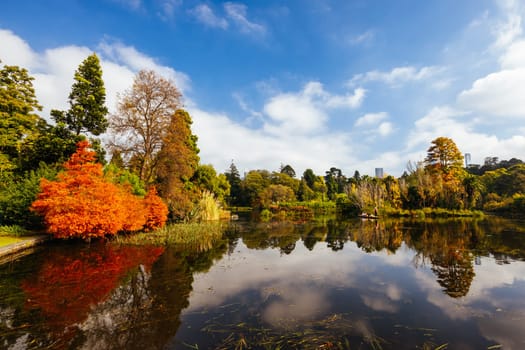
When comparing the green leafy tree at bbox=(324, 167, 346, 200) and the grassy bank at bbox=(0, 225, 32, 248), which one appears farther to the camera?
the green leafy tree at bbox=(324, 167, 346, 200)

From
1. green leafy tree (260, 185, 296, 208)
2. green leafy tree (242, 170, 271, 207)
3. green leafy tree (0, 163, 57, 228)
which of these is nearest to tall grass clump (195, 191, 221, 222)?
green leafy tree (0, 163, 57, 228)

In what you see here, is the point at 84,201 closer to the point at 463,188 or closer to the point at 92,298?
the point at 92,298

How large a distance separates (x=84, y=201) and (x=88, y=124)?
13.2 m

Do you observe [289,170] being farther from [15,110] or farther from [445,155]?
[15,110]

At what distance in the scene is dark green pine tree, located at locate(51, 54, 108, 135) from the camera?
62.1 feet

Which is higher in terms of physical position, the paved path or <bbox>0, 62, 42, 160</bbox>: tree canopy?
<bbox>0, 62, 42, 160</bbox>: tree canopy

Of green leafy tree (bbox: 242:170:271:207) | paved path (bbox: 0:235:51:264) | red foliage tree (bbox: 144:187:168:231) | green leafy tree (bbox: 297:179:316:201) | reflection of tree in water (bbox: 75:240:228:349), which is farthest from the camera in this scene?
green leafy tree (bbox: 242:170:271:207)

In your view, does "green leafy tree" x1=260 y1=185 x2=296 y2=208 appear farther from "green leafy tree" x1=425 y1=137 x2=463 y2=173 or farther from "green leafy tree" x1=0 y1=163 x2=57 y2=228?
"green leafy tree" x1=0 y1=163 x2=57 y2=228

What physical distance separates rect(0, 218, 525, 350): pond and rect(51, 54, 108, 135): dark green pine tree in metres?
13.3

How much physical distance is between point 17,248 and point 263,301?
10640mm

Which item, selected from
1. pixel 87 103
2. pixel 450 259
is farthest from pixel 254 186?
pixel 450 259

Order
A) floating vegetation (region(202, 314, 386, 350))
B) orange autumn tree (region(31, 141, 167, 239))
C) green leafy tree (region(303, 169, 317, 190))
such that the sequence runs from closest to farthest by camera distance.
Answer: floating vegetation (region(202, 314, 386, 350))
orange autumn tree (region(31, 141, 167, 239))
green leafy tree (region(303, 169, 317, 190))

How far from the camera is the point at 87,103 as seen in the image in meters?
19.2

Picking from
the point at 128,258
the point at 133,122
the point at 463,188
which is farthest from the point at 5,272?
the point at 463,188
